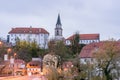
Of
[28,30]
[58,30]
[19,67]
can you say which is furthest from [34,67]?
[58,30]

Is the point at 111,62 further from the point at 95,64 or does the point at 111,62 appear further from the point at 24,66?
the point at 24,66

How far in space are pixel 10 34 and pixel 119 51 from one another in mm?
129112

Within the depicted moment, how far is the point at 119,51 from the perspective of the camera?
3884 cm

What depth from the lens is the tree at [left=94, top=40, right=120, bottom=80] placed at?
38594 millimetres

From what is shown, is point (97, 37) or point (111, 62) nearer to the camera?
point (111, 62)

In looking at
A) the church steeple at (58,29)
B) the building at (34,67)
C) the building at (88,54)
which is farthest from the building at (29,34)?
the building at (88,54)

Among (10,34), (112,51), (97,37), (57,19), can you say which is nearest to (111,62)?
(112,51)

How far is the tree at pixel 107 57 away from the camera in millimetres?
38594

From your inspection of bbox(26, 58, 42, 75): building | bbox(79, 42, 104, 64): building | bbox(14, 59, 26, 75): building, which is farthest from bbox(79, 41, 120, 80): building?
bbox(26, 58, 42, 75): building

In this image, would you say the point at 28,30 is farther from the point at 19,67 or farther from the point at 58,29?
the point at 19,67

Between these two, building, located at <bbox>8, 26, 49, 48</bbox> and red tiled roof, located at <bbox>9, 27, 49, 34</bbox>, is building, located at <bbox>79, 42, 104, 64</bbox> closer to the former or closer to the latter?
building, located at <bbox>8, 26, 49, 48</bbox>

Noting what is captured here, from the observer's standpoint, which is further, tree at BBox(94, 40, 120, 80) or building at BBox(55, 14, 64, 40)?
building at BBox(55, 14, 64, 40)

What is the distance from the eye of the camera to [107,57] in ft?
126

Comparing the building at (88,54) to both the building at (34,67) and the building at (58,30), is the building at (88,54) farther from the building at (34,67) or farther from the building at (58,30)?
the building at (58,30)
